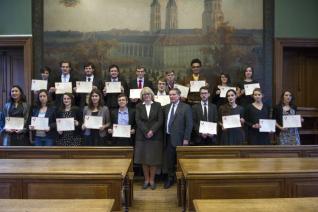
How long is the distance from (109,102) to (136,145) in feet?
3.20

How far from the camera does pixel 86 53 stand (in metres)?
7.96

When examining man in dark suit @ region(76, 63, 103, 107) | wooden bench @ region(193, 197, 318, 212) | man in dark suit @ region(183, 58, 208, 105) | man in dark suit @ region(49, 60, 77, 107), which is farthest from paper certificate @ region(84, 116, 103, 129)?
wooden bench @ region(193, 197, 318, 212)

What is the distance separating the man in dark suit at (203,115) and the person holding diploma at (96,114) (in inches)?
54.1

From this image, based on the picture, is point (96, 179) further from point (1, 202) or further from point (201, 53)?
point (201, 53)

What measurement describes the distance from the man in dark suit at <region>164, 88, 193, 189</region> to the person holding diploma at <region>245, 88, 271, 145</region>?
0.94 m

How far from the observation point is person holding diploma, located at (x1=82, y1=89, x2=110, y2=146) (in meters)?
6.05

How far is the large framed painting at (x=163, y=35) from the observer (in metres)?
7.96

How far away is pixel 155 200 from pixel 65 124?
173 cm

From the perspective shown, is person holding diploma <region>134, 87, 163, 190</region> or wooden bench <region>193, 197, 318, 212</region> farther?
person holding diploma <region>134, 87, 163, 190</region>

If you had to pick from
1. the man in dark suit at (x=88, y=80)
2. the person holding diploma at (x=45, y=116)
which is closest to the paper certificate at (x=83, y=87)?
the man in dark suit at (x=88, y=80)

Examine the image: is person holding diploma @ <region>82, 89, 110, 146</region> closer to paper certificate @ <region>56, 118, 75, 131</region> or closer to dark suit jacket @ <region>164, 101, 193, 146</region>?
paper certificate @ <region>56, 118, 75, 131</region>

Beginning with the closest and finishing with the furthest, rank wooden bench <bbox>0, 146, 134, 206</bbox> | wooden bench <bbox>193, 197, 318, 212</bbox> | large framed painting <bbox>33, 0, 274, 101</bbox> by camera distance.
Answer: wooden bench <bbox>193, 197, 318, 212</bbox>
wooden bench <bbox>0, 146, 134, 206</bbox>
large framed painting <bbox>33, 0, 274, 101</bbox>

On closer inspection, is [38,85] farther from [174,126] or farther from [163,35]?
[163,35]

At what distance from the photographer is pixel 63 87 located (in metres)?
6.62
